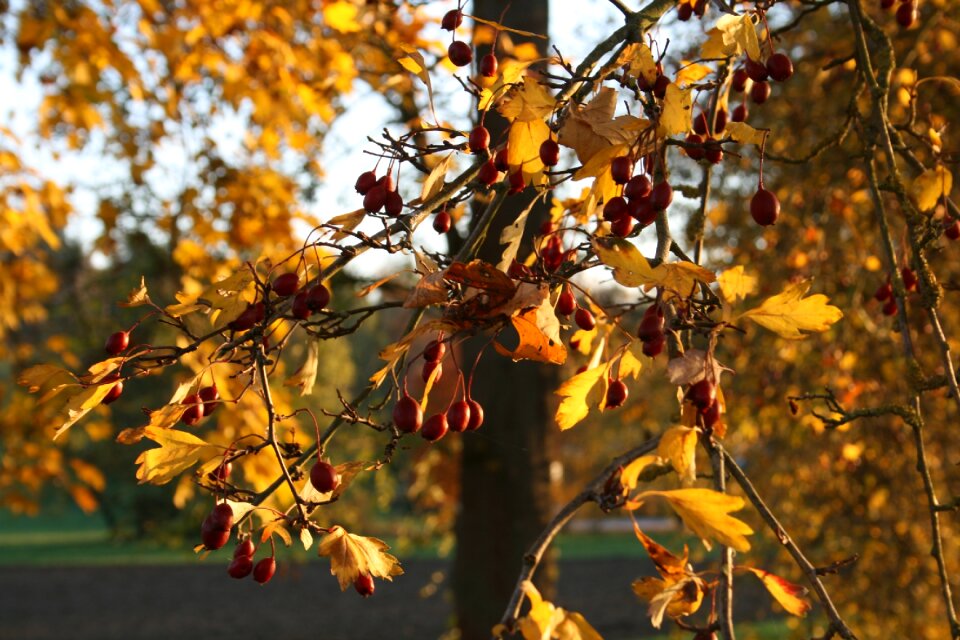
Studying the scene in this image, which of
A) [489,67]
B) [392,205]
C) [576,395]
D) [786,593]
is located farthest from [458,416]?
[489,67]

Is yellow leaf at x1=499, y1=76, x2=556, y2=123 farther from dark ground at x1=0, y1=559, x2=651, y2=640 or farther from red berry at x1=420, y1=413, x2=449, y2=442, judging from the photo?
dark ground at x1=0, y1=559, x2=651, y2=640

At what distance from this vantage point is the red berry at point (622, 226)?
48.0 inches

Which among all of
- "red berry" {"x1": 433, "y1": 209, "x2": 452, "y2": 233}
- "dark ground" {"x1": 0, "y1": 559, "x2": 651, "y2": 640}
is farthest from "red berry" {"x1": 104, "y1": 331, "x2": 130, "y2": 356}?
"dark ground" {"x1": 0, "y1": 559, "x2": 651, "y2": 640}

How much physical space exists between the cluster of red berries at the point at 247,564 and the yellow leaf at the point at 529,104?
0.60 meters

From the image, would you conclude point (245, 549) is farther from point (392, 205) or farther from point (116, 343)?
point (392, 205)

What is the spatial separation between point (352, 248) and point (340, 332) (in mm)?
121

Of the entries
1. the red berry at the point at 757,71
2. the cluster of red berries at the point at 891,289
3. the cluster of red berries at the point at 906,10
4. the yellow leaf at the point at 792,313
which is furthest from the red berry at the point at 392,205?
the cluster of red berries at the point at 906,10

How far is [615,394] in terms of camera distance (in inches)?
47.1

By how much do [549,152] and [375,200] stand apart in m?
0.23

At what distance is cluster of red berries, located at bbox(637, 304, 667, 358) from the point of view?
1.03 meters

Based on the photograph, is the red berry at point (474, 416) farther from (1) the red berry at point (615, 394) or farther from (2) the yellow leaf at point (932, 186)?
(2) the yellow leaf at point (932, 186)

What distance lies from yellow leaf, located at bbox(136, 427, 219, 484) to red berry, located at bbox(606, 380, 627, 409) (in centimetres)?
49

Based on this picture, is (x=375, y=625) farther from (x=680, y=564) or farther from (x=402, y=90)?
(x=680, y=564)

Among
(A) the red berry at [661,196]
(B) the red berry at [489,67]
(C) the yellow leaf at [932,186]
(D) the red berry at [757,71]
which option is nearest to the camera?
(A) the red berry at [661,196]
